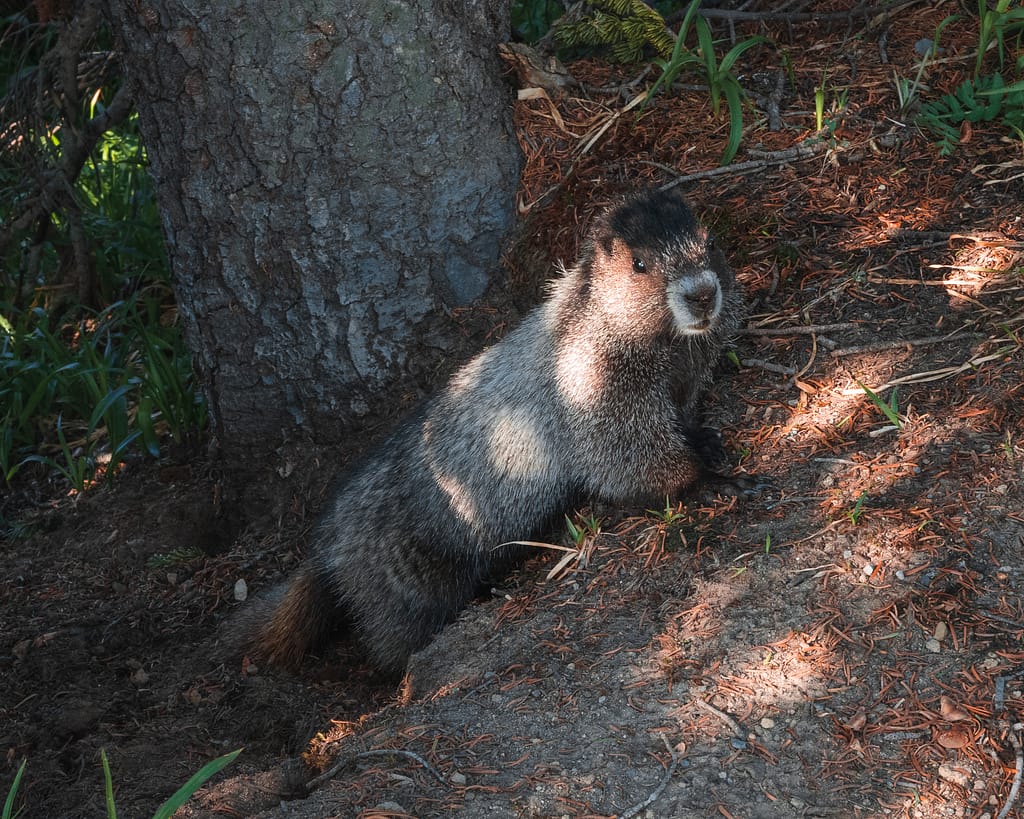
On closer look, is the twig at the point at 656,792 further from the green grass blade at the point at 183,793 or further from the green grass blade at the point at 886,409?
the green grass blade at the point at 886,409

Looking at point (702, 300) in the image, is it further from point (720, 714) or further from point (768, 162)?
point (720, 714)

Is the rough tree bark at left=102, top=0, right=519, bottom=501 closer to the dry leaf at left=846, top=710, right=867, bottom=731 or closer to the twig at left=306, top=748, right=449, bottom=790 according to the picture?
the twig at left=306, top=748, right=449, bottom=790

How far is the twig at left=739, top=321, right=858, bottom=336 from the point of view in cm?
392

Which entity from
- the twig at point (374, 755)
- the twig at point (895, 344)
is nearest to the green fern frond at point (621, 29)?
the twig at point (895, 344)

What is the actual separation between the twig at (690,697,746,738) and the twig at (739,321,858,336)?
173 cm

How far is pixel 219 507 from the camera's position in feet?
16.5

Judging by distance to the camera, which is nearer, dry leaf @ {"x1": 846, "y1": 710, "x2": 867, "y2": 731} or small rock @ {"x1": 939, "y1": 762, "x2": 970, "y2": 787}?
small rock @ {"x1": 939, "y1": 762, "x2": 970, "y2": 787}

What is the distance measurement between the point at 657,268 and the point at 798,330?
2.31 ft

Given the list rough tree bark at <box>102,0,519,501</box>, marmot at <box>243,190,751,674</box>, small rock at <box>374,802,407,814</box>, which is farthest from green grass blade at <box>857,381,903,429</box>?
small rock at <box>374,802,407,814</box>

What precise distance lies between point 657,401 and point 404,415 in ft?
4.16

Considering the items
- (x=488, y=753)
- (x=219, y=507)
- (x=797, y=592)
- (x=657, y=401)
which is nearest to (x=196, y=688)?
(x=219, y=507)

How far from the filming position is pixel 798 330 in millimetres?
4004

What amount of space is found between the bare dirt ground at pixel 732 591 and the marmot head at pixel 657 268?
1.71 feet

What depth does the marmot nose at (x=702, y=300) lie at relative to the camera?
139 inches
